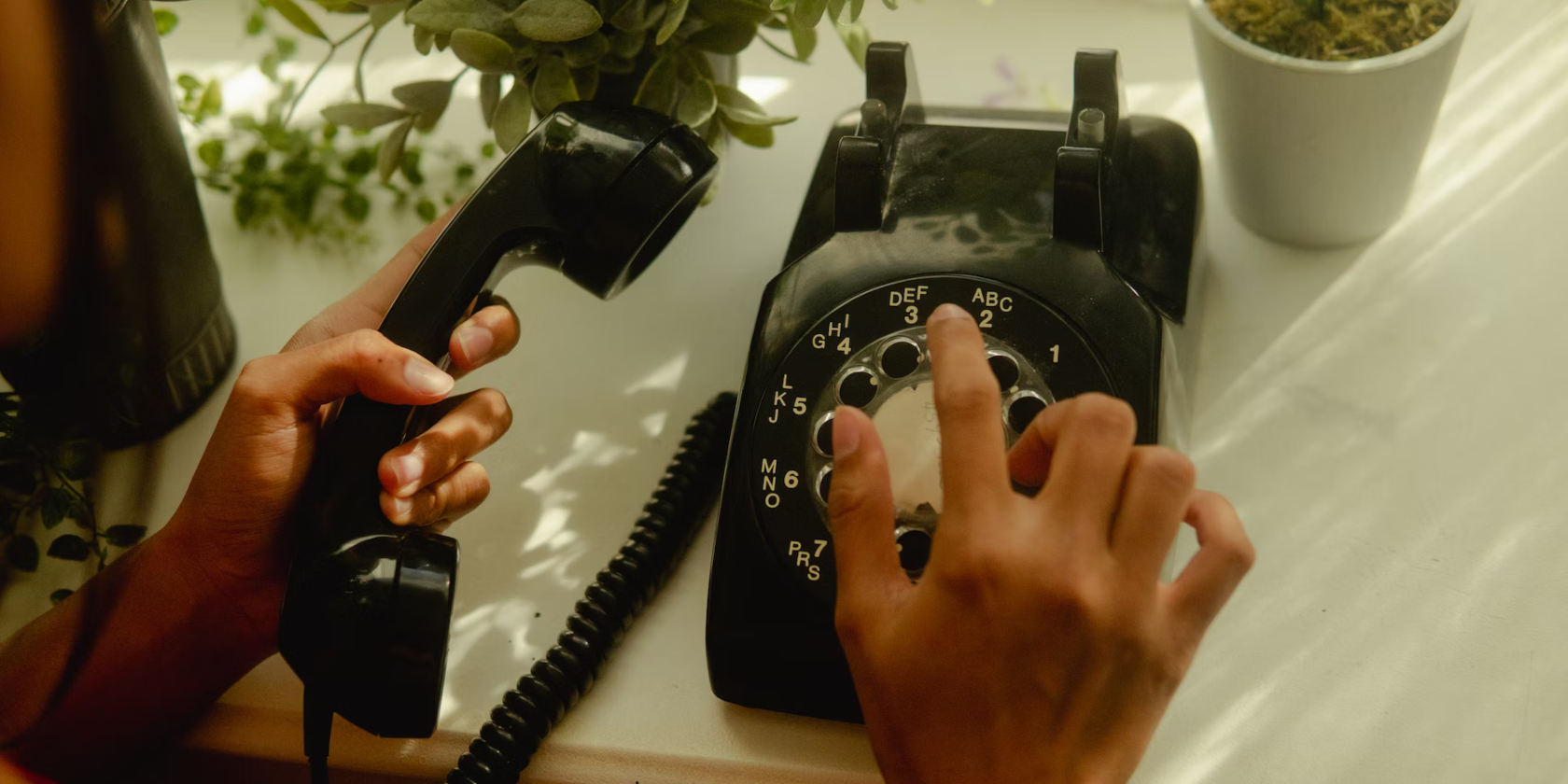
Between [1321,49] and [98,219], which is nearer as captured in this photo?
[98,219]

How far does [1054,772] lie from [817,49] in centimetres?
73

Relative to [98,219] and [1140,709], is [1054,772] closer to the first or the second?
[1140,709]

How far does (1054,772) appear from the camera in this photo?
548 mm

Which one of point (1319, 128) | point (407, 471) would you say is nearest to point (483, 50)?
point (407, 471)

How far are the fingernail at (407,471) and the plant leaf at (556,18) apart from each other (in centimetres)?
27

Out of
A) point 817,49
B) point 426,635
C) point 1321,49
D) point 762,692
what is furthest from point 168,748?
point 1321,49

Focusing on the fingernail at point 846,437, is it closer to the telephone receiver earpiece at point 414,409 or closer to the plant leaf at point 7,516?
the telephone receiver earpiece at point 414,409

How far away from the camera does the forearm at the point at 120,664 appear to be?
29.0 inches

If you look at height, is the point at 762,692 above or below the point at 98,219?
below

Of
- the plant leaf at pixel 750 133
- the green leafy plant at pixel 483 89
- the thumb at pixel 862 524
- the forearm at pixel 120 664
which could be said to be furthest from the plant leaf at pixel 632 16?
the forearm at pixel 120 664

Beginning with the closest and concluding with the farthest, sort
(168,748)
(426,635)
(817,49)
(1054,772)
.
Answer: (1054,772) < (426,635) < (168,748) < (817,49)

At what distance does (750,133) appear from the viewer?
0.87 meters

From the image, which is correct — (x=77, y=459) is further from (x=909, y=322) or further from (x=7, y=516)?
(x=909, y=322)

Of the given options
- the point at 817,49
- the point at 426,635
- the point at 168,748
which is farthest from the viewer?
the point at 817,49
